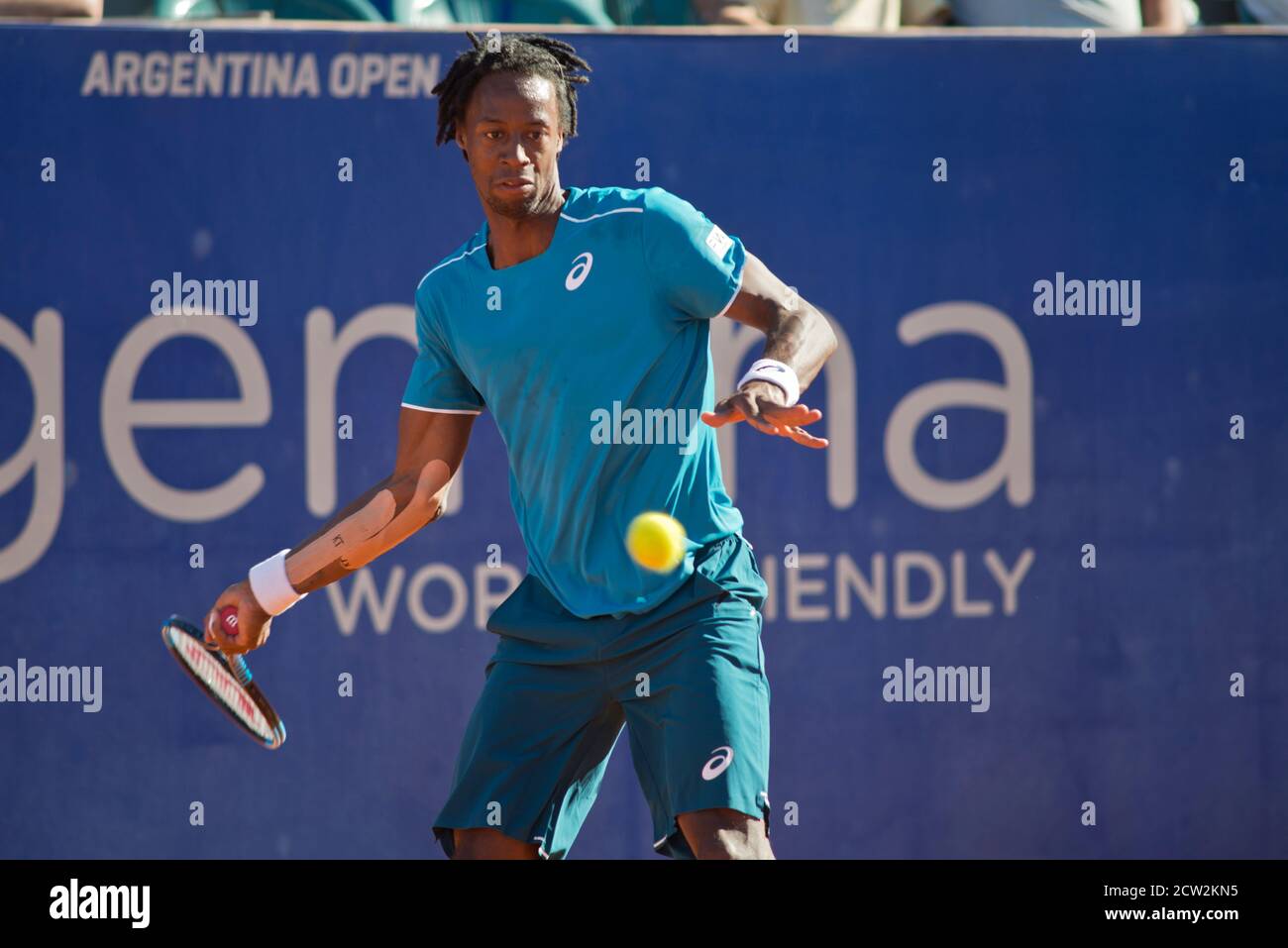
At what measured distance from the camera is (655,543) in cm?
327

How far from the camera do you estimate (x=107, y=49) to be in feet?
15.5

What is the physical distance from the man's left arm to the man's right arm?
679 millimetres

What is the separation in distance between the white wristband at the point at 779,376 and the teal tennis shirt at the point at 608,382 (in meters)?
0.22

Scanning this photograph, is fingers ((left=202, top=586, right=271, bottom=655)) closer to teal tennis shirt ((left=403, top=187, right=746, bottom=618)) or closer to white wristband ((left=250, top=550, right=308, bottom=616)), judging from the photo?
white wristband ((left=250, top=550, right=308, bottom=616))

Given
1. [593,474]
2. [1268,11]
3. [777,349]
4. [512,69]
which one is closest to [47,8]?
[512,69]

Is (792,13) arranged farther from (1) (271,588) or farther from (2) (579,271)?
(1) (271,588)

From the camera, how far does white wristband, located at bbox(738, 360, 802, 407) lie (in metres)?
3.10

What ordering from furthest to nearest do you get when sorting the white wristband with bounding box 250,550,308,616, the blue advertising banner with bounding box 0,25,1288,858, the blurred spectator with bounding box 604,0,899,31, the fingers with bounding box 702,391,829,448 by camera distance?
the blurred spectator with bounding box 604,0,899,31 < the blue advertising banner with bounding box 0,25,1288,858 < the white wristband with bounding box 250,550,308,616 < the fingers with bounding box 702,391,829,448

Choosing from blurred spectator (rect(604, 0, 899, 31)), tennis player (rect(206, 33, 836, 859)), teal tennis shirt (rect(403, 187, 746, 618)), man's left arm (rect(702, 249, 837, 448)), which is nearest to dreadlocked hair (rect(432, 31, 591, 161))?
tennis player (rect(206, 33, 836, 859))

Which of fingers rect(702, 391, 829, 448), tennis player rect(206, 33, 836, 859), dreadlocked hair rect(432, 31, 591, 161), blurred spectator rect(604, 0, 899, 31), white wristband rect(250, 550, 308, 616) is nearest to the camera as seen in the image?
fingers rect(702, 391, 829, 448)

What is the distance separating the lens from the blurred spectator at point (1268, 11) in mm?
5516

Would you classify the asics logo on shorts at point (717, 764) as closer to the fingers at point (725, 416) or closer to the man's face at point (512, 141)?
the fingers at point (725, 416)

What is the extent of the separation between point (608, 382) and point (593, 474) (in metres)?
0.18
